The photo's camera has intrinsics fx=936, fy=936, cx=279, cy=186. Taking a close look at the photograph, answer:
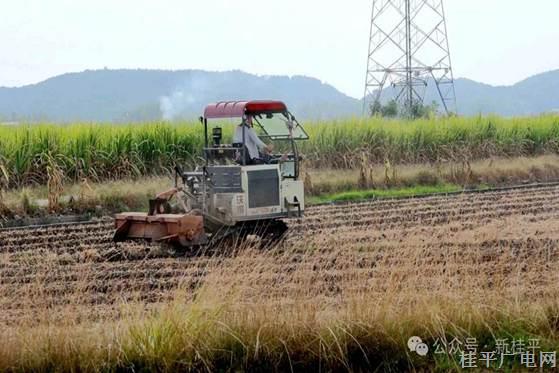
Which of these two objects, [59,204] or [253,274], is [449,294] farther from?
[59,204]

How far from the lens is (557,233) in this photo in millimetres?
12938

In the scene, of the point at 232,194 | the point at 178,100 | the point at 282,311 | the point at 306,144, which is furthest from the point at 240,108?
the point at 178,100

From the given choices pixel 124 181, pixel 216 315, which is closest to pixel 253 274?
pixel 216 315

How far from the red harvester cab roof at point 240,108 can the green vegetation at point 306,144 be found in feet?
18.4

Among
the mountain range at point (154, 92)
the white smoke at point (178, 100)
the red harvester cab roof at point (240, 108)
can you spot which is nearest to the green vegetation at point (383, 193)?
the red harvester cab roof at point (240, 108)

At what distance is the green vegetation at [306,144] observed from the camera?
714 inches

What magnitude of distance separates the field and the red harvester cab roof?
214 centimetres

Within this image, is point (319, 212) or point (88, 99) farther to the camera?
point (88, 99)

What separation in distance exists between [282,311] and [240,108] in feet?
17.4

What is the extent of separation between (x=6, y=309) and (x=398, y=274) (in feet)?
11.5

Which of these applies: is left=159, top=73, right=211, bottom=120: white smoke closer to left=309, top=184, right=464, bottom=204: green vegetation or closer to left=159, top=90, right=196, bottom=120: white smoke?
left=159, top=90, right=196, bottom=120: white smoke

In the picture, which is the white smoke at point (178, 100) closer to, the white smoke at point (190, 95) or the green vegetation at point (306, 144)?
the white smoke at point (190, 95)

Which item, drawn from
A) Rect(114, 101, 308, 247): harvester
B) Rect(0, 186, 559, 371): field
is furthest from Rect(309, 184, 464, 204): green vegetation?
Rect(0, 186, 559, 371): field

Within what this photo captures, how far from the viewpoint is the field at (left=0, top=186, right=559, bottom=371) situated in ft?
22.4
